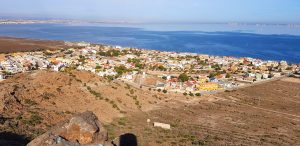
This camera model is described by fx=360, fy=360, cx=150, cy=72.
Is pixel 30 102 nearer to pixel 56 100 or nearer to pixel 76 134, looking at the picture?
pixel 56 100

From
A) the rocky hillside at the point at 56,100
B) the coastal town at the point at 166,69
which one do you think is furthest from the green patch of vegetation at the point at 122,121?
the coastal town at the point at 166,69

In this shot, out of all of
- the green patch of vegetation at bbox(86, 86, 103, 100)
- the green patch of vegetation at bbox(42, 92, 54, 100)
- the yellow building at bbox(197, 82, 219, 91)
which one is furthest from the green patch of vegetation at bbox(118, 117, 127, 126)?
the yellow building at bbox(197, 82, 219, 91)

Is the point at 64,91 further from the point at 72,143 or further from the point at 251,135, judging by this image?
the point at 72,143

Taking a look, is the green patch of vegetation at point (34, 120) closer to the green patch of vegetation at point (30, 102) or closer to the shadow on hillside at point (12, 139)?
the shadow on hillside at point (12, 139)

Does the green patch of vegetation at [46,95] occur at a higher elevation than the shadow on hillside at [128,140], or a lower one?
higher

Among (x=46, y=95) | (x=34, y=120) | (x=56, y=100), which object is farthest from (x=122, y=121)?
(x=34, y=120)

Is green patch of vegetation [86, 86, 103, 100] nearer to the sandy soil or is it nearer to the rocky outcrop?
the sandy soil

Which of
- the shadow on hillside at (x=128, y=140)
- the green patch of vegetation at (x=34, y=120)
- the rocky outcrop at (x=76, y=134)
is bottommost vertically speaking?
the shadow on hillside at (x=128, y=140)
